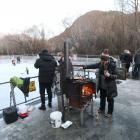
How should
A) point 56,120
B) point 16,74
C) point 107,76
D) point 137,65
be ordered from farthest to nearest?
1. point 16,74
2. point 137,65
3. point 107,76
4. point 56,120

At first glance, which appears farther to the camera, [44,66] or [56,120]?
[44,66]

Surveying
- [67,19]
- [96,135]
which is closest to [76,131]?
[96,135]

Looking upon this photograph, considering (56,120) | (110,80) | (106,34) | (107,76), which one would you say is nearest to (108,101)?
(110,80)

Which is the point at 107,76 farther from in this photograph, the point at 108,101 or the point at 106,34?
the point at 106,34

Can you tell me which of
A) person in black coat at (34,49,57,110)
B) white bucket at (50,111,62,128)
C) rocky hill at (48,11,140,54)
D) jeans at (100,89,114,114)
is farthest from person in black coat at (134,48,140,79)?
rocky hill at (48,11,140,54)

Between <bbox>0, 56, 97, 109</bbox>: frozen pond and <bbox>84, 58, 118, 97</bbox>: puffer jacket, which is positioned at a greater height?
<bbox>84, 58, 118, 97</bbox>: puffer jacket

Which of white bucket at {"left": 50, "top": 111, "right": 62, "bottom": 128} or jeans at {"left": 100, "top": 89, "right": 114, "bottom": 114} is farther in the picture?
jeans at {"left": 100, "top": 89, "right": 114, "bottom": 114}

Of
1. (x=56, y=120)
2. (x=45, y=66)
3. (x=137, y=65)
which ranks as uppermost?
(x=45, y=66)

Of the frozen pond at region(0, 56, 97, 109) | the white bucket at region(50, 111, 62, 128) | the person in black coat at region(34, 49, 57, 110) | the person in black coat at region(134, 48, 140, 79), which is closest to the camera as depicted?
the white bucket at region(50, 111, 62, 128)

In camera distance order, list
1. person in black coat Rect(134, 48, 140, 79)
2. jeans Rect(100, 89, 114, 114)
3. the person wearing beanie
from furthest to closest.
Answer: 1. person in black coat Rect(134, 48, 140, 79)
2. jeans Rect(100, 89, 114, 114)
3. the person wearing beanie

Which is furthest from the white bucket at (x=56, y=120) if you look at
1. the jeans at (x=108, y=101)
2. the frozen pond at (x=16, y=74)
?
the frozen pond at (x=16, y=74)

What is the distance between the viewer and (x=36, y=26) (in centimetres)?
3844

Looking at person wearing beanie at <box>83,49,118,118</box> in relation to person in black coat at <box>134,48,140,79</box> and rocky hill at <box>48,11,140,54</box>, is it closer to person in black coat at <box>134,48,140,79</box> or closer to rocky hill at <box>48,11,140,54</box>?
person in black coat at <box>134,48,140,79</box>

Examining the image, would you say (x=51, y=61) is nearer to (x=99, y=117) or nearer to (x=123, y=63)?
(x=99, y=117)
